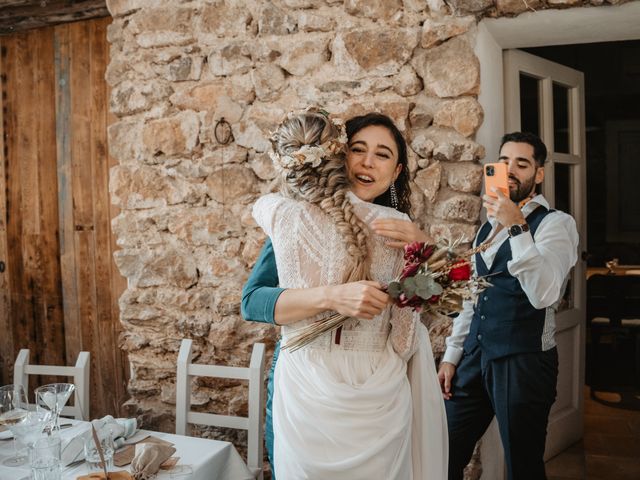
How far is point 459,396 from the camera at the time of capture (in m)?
2.43

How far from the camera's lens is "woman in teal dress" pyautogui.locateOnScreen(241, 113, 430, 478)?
55.0 inches

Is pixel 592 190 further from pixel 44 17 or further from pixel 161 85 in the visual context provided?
pixel 44 17

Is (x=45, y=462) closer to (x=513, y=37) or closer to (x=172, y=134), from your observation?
(x=172, y=134)

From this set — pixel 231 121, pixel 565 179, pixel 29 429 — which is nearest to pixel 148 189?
pixel 231 121

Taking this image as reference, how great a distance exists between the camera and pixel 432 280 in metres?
1.37

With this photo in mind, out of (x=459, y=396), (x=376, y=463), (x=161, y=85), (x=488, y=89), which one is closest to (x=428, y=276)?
(x=376, y=463)

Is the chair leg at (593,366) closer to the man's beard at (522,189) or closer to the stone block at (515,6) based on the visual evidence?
the man's beard at (522,189)

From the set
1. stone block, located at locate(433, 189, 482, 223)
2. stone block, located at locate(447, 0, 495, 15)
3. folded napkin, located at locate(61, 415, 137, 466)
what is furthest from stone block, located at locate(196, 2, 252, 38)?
folded napkin, located at locate(61, 415, 137, 466)

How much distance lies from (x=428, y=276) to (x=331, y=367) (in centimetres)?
40

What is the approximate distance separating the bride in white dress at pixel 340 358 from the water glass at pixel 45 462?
2.02ft

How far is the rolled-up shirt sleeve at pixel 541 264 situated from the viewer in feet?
6.77

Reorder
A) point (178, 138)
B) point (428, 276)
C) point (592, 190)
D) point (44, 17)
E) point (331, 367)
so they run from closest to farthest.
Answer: point (428, 276), point (331, 367), point (178, 138), point (44, 17), point (592, 190)

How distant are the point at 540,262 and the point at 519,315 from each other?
28cm

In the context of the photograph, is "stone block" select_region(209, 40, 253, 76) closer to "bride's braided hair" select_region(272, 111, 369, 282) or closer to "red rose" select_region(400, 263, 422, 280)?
"bride's braided hair" select_region(272, 111, 369, 282)
